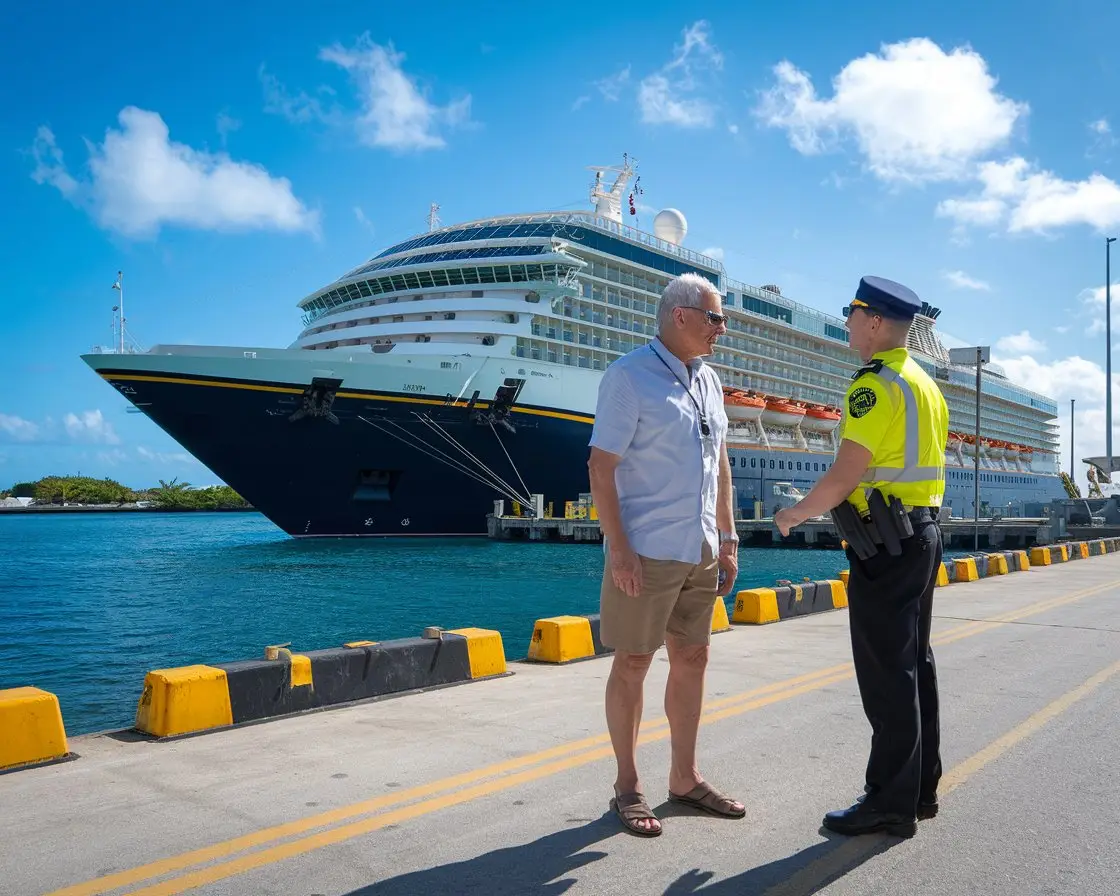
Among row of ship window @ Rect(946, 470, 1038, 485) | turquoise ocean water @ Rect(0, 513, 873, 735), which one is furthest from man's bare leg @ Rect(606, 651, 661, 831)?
row of ship window @ Rect(946, 470, 1038, 485)

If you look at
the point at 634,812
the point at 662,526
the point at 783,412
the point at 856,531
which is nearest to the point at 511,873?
the point at 634,812

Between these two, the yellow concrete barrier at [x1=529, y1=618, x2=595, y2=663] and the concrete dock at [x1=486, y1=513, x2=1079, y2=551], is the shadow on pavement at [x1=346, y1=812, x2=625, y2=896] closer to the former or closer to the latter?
the yellow concrete barrier at [x1=529, y1=618, x2=595, y2=663]

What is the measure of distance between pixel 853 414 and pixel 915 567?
58cm

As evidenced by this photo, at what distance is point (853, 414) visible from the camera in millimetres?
3240

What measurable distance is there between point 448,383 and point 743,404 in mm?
17352

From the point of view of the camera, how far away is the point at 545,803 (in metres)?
3.54

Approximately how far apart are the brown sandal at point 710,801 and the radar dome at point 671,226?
42.8 m

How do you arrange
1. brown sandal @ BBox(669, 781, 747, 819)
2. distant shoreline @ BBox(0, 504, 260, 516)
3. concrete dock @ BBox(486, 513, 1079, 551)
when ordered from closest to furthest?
brown sandal @ BBox(669, 781, 747, 819) < concrete dock @ BBox(486, 513, 1079, 551) < distant shoreline @ BBox(0, 504, 260, 516)

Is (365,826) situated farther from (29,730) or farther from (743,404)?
(743,404)

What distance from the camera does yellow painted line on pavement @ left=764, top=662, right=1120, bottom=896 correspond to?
2.80 meters

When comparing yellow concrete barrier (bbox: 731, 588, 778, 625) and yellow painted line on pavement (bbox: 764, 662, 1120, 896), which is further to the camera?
Answer: yellow concrete barrier (bbox: 731, 588, 778, 625)

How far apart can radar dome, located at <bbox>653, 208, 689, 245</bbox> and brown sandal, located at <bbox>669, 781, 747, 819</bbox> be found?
140 feet

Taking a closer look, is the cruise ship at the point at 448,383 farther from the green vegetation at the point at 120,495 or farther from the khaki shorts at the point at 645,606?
the green vegetation at the point at 120,495

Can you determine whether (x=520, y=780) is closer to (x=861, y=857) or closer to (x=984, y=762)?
(x=861, y=857)
